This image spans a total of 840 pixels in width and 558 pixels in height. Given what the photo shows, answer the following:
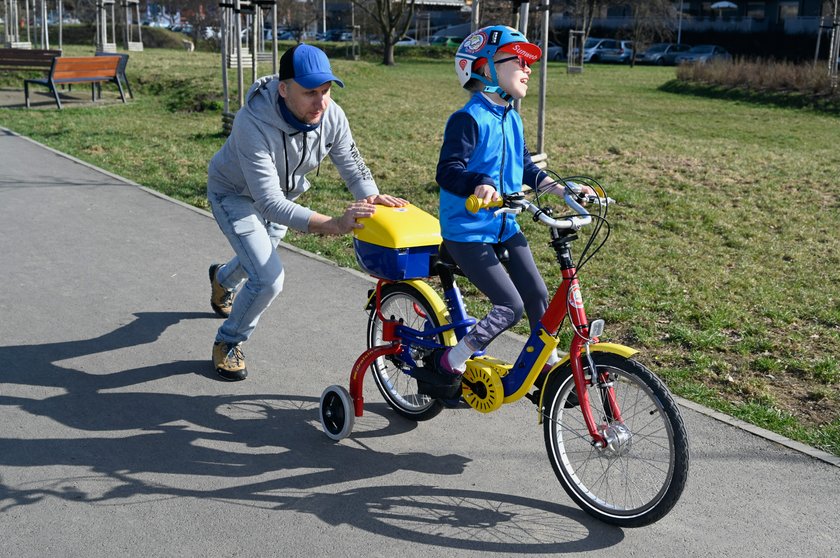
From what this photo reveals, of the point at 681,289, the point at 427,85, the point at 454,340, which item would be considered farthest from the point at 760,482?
the point at 427,85

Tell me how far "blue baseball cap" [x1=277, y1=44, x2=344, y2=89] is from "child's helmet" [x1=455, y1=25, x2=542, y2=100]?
0.79 metres

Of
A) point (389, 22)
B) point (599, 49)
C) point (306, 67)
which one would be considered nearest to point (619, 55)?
point (599, 49)

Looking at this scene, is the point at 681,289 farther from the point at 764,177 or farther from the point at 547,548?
the point at 764,177

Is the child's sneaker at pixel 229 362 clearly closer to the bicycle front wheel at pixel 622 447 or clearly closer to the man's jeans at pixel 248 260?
the man's jeans at pixel 248 260

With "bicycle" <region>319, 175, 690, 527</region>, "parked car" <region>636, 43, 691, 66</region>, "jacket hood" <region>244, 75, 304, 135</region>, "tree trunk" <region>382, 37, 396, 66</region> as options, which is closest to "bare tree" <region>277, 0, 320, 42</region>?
"tree trunk" <region>382, 37, 396, 66</region>

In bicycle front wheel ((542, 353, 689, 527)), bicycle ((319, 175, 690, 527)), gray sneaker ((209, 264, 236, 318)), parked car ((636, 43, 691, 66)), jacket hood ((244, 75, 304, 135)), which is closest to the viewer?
bicycle front wheel ((542, 353, 689, 527))

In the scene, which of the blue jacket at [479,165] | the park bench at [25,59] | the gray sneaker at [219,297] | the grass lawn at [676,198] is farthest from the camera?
the park bench at [25,59]

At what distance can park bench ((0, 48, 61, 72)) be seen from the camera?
21719 millimetres

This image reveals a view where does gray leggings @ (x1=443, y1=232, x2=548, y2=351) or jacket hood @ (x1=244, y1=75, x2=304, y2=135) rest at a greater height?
jacket hood @ (x1=244, y1=75, x2=304, y2=135)

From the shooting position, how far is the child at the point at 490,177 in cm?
419

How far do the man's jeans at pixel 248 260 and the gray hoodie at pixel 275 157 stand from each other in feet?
0.37

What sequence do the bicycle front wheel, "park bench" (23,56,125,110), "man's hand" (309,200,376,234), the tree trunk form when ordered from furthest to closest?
the tree trunk
"park bench" (23,56,125,110)
"man's hand" (309,200,376,234)
the bicycle front wheel

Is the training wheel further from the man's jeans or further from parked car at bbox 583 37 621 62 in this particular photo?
parked car at bbox 583 37 621 62

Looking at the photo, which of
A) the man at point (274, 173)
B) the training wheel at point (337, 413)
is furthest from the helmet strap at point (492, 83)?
the training wheel at point (337, 413)
